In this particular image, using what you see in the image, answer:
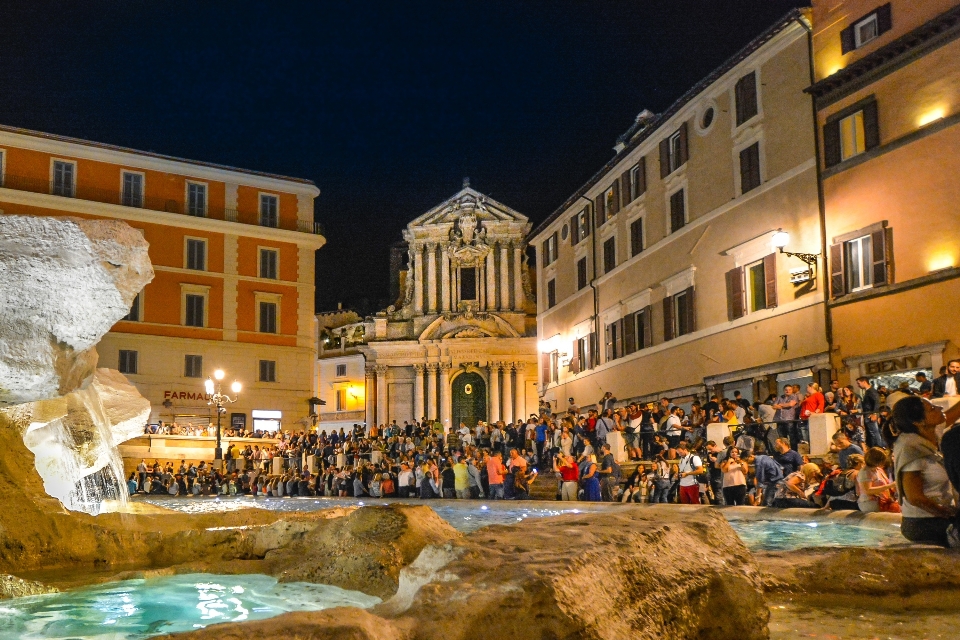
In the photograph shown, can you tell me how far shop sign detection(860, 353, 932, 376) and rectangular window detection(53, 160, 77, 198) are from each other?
3505 cm

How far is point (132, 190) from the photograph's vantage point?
42.9m

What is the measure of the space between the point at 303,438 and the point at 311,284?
14175 mm

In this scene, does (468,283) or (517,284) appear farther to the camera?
(468,283)

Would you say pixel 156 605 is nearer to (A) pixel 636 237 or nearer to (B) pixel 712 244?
(B) pixel 712 244

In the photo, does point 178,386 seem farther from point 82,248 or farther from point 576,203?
point 82,248

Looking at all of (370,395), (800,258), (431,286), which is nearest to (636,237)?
(800,258)

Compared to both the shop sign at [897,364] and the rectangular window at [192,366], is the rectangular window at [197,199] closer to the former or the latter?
the rectangular window at [192,366]

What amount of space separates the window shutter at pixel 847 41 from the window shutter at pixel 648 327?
10.8 m

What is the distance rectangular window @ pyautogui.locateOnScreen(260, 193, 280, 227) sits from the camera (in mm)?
46156

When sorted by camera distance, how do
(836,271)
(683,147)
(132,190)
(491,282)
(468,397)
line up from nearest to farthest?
(836,271) → (683,147) → (132,190) → (468,397) → (491,282)

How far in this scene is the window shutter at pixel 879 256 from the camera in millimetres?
19031

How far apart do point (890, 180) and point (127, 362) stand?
33.3m

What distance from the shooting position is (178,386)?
42188 mm

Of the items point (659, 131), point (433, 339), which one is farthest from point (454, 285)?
point (659, 131)
